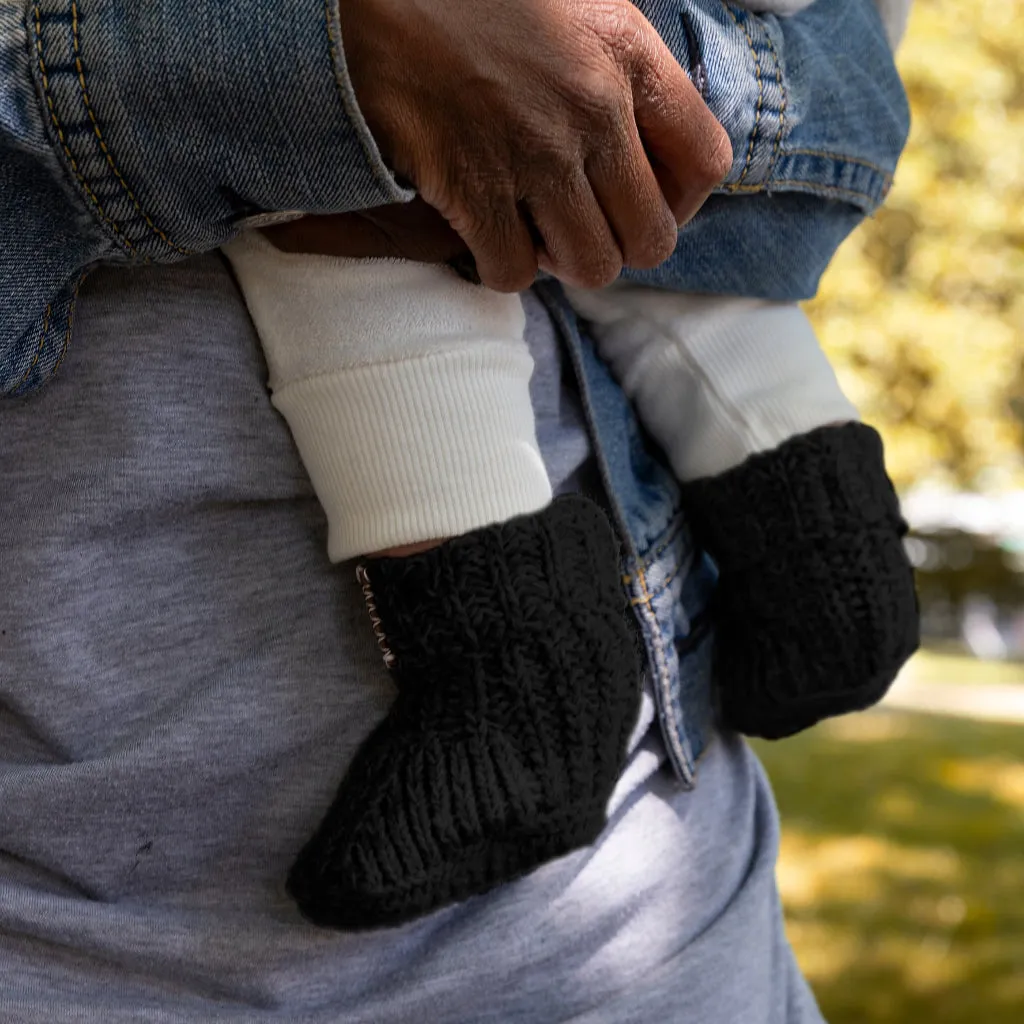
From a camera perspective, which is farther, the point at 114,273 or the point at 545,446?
the point at 545,446

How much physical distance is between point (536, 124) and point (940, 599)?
14.4m

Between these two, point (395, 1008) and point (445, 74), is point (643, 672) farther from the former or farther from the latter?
point (445, 74)

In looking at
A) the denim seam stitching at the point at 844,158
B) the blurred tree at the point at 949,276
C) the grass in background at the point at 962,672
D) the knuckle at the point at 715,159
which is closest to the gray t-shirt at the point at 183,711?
the knuckle at the point at 715,159

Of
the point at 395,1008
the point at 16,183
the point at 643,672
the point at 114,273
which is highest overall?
the point at 16,183

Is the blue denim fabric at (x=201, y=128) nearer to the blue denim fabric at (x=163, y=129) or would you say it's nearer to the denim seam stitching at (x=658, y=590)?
the blue denim fabric at (x=163, y=129)

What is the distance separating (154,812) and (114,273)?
1.32 ft

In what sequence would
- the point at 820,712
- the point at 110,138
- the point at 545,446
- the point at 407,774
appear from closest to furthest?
the point at 110,138
the point at 407,774
the point at 545,446
the point at 820,712

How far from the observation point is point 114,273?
3.01 feet

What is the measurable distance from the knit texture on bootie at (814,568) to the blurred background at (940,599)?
2.36 m

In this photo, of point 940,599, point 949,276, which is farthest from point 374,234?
point 940,599

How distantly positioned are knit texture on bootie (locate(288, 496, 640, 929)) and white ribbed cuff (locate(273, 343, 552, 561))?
0.02m

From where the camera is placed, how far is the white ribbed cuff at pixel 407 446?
35.5 inches

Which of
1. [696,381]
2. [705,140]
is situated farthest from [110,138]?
[696,381]

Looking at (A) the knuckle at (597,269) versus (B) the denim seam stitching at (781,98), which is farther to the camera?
(B) the denim seam stitching at (781,98)
